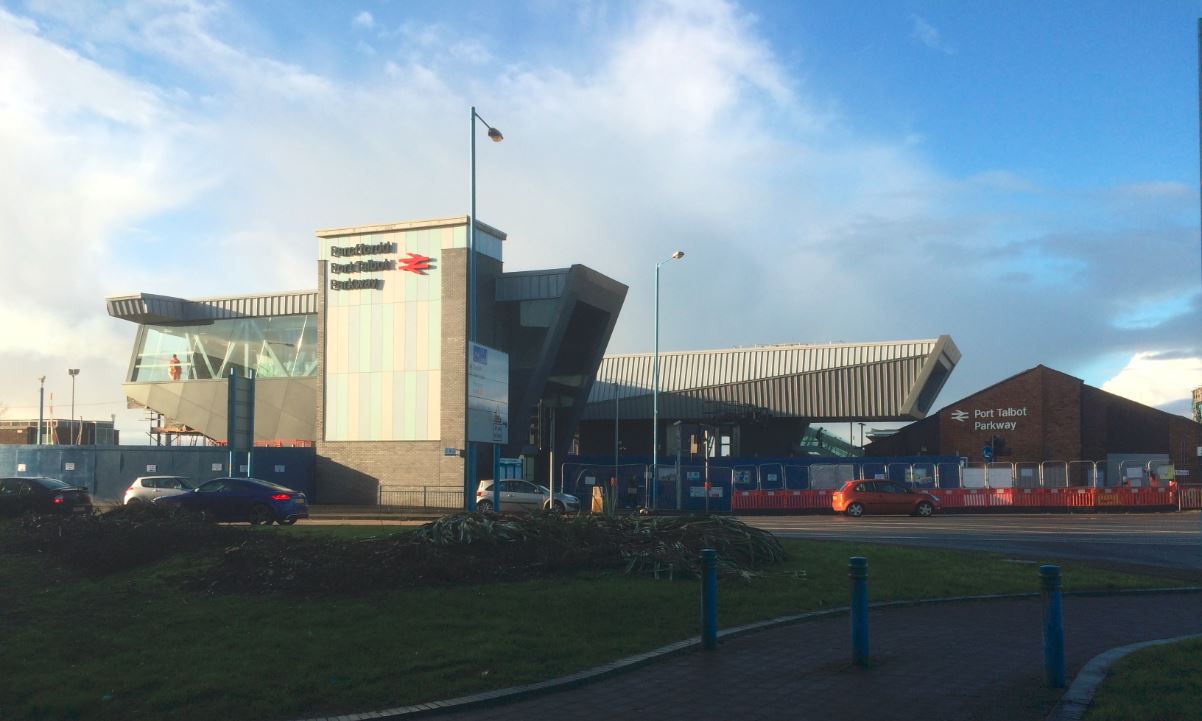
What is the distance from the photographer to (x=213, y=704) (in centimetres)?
753

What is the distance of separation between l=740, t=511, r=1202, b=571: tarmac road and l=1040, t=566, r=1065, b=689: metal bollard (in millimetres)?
11361

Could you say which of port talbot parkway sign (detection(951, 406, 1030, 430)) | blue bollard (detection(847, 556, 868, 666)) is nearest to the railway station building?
port talbot parkway sign (detection(951, 406, 1030, 430))

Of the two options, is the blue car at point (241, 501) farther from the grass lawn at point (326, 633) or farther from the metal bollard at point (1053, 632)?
the metal bollard at point (1053, 632)

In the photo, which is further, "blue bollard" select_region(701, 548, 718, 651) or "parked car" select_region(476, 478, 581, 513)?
"parked car" select_region(476, 478, 581, 513)

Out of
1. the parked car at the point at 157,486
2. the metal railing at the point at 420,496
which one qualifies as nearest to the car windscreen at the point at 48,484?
the parked car at the point at 157,486

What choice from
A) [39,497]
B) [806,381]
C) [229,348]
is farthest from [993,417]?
[39,497]

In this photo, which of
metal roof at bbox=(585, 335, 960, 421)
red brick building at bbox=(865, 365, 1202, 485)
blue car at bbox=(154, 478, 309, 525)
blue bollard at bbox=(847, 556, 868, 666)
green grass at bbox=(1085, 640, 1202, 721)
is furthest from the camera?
metal roof at bbox=(585, 335, 960, 421)

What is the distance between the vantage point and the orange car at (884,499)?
36.6 metres

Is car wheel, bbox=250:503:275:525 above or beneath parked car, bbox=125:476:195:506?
beneath

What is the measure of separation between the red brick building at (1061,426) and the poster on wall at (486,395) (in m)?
32.8

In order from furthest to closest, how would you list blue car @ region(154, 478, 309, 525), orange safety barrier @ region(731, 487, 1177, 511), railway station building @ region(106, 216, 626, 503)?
railway station building @ region(106, 216, 626, 503) < orange safety barrier @ region(731, 487, 1177, 511) < blue car @ region(154, 478, 309, 525)

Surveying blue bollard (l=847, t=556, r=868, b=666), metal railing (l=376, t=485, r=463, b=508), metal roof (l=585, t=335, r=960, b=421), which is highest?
metal roof (l=585, t=335, r=960, b=421)

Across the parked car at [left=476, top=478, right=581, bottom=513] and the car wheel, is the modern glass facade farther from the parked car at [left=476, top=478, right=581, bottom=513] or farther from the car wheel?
the car wheel

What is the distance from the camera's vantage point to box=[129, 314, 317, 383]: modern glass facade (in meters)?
47.9
